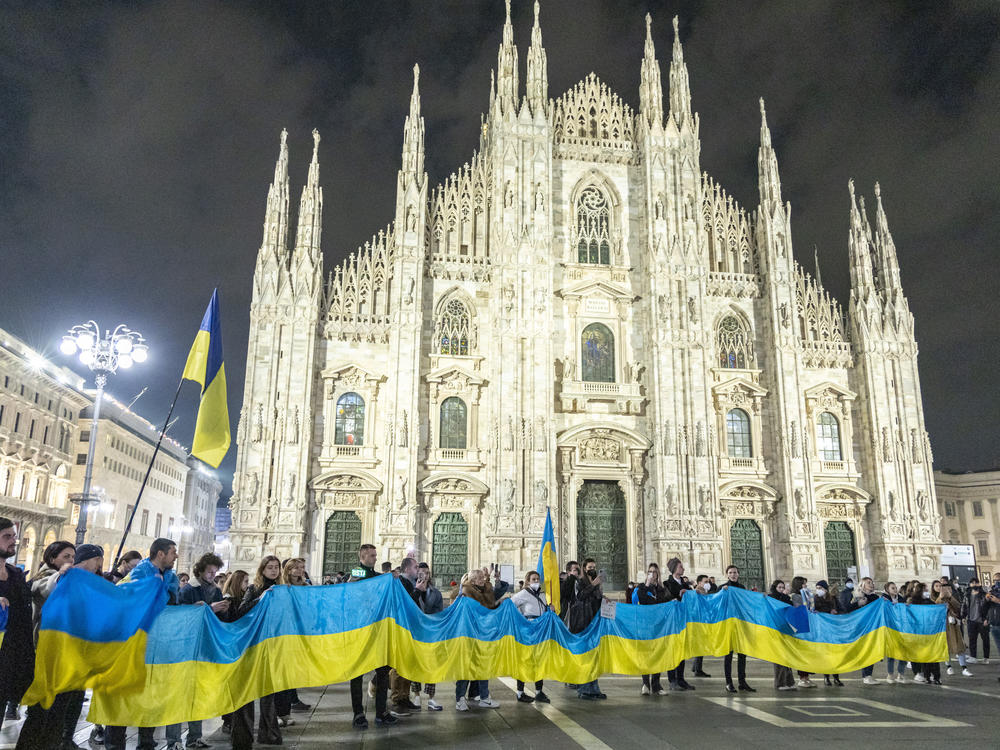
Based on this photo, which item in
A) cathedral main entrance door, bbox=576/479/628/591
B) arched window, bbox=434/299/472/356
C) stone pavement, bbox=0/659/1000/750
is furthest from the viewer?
arched window, bbox=434/299/472/356

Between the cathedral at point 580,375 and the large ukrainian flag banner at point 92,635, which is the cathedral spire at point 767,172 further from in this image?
the large ukrainian flag banner at point 92,635

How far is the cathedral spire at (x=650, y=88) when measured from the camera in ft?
112

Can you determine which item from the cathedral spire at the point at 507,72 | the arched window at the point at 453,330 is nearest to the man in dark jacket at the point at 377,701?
the arched window at the point at 453,330

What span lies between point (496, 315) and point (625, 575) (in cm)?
1183

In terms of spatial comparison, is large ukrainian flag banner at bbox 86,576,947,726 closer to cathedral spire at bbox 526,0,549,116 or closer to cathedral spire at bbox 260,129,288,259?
cathedral spire at bbox 260,129,288,259

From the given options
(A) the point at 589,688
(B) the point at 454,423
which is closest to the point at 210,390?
(A) the point at 589,688

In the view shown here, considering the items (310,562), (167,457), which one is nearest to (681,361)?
(310,562)

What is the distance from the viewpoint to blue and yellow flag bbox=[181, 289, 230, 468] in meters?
11.5

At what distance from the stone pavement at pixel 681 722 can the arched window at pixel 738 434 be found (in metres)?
19.5

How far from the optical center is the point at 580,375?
32.0 meters

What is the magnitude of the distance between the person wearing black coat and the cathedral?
21875 mm

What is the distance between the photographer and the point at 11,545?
6.16 metres

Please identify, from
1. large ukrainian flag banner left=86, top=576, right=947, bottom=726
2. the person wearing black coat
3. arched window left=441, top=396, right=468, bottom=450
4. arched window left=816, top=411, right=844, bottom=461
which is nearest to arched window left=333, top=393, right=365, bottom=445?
arched window left=441, top=396, right=468, bottom=450

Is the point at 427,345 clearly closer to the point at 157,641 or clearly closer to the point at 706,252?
the point at 706,252
